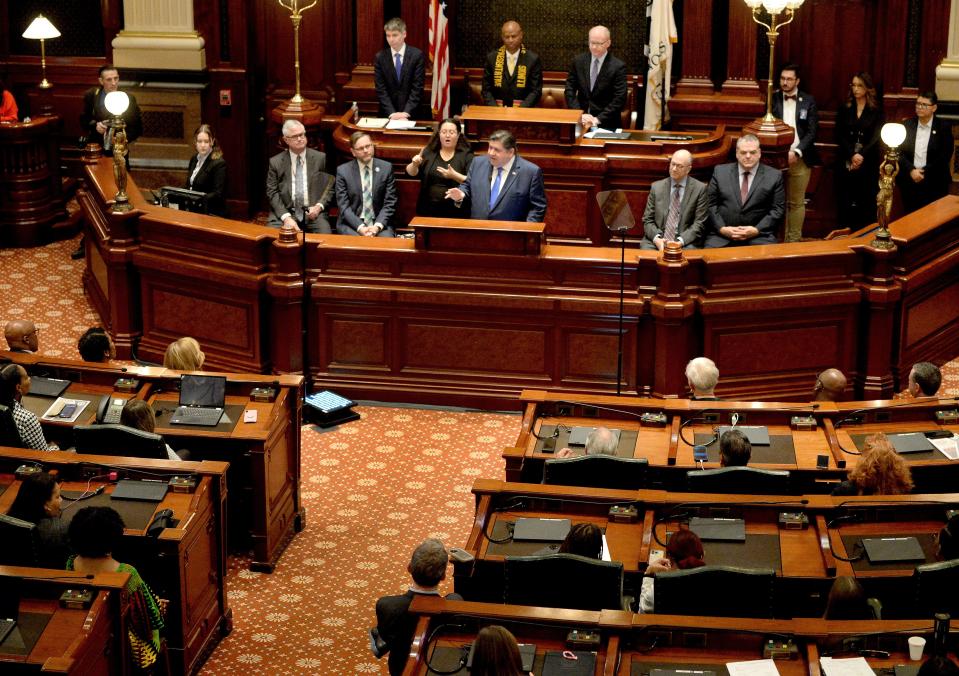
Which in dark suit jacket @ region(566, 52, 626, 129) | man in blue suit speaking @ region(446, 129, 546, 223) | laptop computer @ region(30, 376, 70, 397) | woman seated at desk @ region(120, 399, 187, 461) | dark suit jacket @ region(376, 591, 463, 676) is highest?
dark suit jacket @ region(566, 52, 626, 129)

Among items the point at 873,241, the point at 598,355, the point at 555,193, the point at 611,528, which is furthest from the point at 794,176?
the point at 611,528

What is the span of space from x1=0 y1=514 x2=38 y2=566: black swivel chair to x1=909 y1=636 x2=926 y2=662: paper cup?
3.58 m

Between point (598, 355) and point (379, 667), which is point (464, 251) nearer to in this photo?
point (598, 355)

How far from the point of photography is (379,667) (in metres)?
6.55

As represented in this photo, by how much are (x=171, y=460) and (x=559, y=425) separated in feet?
6.79

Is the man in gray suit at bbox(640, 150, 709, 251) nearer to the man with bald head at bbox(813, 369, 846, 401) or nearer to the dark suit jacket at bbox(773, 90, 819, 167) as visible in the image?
the man with bald head at bbox(813, 369, 846, 401)

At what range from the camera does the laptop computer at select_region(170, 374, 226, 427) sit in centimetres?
753

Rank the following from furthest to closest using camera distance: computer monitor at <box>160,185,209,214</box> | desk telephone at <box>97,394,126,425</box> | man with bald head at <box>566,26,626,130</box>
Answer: man with bald head at <box>566,26,626,130</box> → computer monitor at <box>160,185,209,214</box> → desk telephone at <box>97,394,126,425</box>

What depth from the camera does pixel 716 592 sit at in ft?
18.6

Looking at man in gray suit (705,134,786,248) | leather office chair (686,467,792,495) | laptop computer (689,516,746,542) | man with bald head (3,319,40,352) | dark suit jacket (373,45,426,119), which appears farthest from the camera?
dark suit jacket (373,45,426,119)

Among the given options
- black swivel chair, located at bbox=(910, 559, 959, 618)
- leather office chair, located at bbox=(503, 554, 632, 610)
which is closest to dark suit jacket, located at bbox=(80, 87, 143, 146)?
leather office chair, located at bbox=(503, 554, 632, 610)

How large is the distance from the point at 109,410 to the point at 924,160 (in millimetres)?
7441

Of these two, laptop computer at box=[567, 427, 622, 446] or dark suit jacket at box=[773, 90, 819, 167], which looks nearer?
laptop computer at box=[567, 427, 622, 446]

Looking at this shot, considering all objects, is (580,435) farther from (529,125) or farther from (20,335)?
(529,125)
